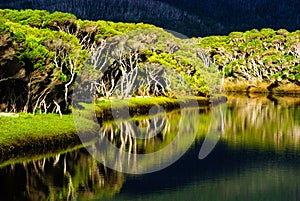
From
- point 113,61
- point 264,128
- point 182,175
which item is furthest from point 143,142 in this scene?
point 113,61

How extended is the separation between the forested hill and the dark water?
8819mm

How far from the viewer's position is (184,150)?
47125mm

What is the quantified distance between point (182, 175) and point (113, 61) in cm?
4618

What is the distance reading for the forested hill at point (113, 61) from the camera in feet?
162

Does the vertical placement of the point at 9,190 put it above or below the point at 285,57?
below

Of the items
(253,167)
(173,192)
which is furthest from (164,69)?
(173,192)

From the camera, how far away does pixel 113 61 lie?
80250mm

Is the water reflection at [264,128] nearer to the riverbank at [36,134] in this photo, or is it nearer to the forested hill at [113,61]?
the riverbank at [36,134]

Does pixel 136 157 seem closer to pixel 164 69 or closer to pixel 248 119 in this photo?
pixel 248 119

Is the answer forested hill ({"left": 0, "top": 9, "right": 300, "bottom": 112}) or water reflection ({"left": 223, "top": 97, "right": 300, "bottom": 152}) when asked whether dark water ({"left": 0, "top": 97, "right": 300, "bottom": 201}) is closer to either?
water reflection ({"left": 223, "top": 97, "right": 300, "bottom": 152})

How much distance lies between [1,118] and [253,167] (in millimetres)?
21088

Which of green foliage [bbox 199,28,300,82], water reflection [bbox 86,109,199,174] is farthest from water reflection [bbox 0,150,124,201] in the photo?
green foliage [bbox 199,28,300,82]

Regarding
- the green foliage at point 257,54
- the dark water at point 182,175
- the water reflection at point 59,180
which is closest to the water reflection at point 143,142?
the dark water at point 182,175

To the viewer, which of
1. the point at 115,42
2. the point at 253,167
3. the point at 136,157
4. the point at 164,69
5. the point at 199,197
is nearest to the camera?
the point at 199,197
